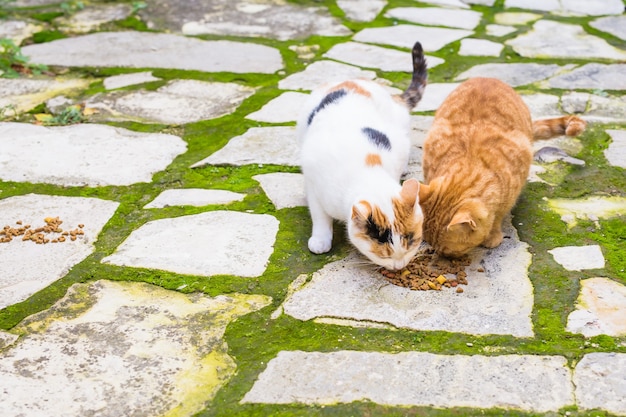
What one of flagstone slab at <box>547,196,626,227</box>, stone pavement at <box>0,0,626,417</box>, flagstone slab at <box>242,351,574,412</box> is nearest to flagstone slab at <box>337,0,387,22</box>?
stone pavement at <box>0,0,626,417</box>

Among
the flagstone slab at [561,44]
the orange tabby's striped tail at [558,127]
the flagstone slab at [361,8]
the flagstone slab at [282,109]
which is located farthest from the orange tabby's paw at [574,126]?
the flagstone slab at [361,8]

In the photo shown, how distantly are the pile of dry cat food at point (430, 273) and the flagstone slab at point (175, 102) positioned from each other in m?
2.40

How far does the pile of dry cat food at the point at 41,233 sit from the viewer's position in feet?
11.6

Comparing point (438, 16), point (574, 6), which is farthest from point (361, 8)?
point (574, 6)

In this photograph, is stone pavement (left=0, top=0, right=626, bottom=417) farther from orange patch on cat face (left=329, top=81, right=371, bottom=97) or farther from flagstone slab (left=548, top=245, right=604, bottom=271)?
orange patch on cat face (left=329, top=81, right=371, bottom=97)

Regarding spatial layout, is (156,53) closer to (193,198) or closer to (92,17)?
(92,17)

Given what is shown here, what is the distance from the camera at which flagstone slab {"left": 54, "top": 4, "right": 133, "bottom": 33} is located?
7.02 metres

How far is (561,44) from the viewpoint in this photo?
643 cm

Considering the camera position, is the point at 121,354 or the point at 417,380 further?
the point at 121,354

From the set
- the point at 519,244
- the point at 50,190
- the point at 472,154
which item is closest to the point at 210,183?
the point at 50,190

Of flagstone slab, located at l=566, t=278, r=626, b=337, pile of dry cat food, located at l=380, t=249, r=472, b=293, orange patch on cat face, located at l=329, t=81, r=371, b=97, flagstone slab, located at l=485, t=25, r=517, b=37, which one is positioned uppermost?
orange patch on cat face, located at l=329, t=81, r=371, b=97

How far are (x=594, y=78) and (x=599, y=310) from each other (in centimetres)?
324

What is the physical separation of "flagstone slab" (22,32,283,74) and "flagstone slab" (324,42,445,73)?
59 cm

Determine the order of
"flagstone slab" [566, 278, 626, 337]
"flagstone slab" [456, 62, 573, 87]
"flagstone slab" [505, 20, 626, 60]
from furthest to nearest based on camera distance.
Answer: "flagstone slab" [505, 20, 626, 60], "flagstone slab" [456, 62, 573, 87], "flagstone slab" [566, 278, 626, 337]
